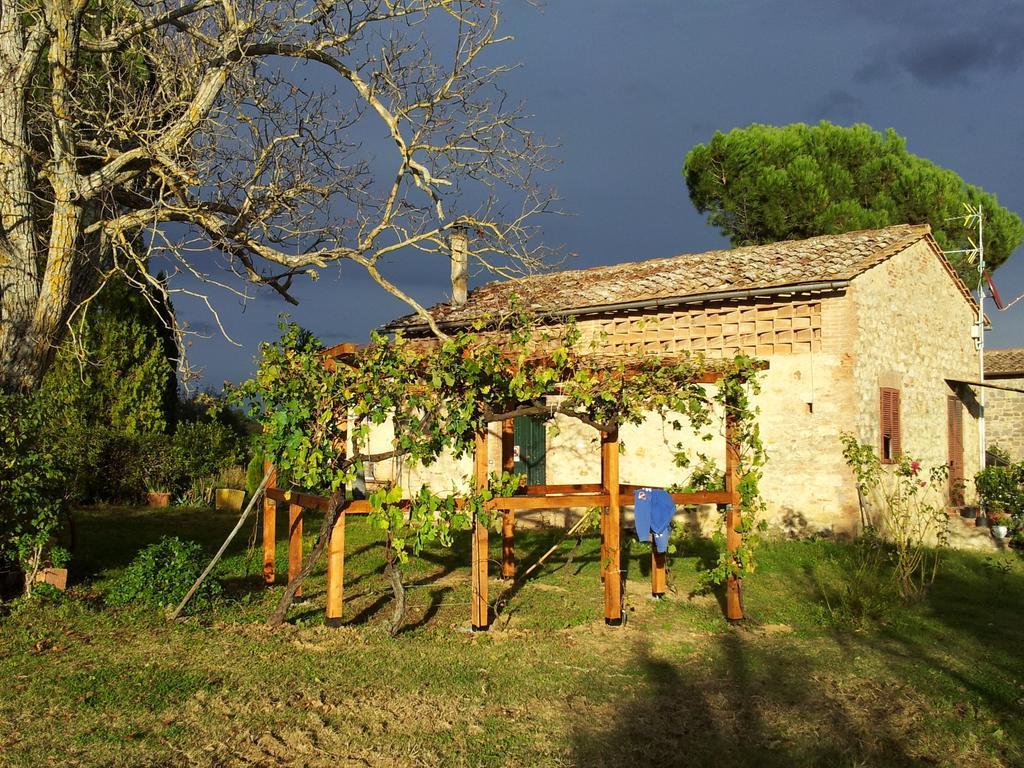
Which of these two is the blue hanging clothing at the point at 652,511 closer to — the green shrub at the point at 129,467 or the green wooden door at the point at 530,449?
the green wooden door at the point at 530,449

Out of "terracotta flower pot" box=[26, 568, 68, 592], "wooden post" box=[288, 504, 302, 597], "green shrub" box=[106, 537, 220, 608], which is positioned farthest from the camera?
"wooden post" box=[288, 504, 302, 597]

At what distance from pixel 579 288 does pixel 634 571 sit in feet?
20.0

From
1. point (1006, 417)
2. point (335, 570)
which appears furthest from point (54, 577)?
point (1006, 417)

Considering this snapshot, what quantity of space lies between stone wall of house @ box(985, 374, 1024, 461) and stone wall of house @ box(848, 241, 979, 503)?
135 inches

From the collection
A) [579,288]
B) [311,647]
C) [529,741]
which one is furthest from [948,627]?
[579,288]

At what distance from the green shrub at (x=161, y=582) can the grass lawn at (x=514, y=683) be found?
20 cm

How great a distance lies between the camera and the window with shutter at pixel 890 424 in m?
12.5

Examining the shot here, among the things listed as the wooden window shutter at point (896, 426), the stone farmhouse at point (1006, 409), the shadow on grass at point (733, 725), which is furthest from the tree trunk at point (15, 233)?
the stone farmhouse at point (1006, 409)

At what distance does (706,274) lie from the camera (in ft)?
43.8

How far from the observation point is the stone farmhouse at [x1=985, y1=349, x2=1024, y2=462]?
19.0 metres

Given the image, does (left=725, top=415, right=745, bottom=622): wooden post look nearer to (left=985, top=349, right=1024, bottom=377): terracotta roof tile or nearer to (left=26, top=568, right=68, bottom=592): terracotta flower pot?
(left=26, top=568, right=68, bottom=592): terracotta flower pot

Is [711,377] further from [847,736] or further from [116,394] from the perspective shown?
[116,394]

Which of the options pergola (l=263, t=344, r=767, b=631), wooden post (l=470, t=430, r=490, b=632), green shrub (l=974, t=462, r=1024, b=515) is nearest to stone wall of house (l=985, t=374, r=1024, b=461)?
green shrub (l=974, t=462, r=1024, b=515)

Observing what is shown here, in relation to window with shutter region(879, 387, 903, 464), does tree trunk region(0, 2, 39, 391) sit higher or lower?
higher
